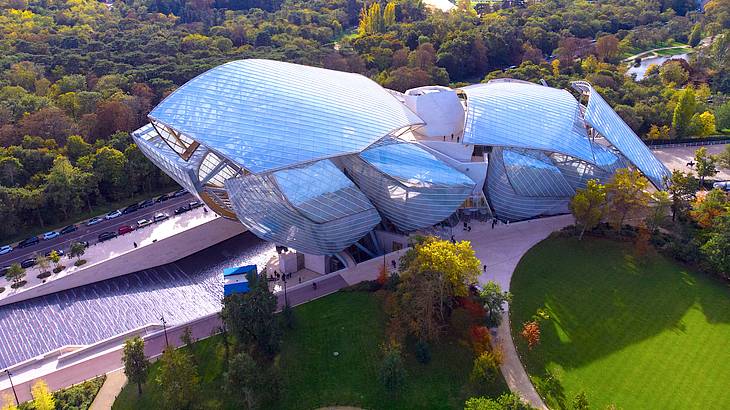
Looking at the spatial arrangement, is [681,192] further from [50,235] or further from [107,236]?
[50,235]

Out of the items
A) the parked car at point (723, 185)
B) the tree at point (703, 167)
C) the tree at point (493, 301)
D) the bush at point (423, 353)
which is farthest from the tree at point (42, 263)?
the parked car at point (723, 185)

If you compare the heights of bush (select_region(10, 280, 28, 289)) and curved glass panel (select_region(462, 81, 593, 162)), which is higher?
curved glass panel (select_region(462, 81, 593, 162))

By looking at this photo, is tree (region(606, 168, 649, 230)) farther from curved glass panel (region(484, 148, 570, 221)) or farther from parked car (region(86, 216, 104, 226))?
parked car (region(86, 216, 104, 226))

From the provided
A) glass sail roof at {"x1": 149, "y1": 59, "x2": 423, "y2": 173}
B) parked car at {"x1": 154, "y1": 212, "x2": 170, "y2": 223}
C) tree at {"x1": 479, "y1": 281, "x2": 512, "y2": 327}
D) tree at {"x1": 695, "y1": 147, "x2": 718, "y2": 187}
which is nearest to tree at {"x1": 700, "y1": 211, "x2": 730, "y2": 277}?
tree at {"x1": 695, "y1": 147, "x2": 718, "y2": 187}

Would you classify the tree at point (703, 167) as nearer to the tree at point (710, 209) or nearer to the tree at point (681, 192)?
the tree at point (681, 192)

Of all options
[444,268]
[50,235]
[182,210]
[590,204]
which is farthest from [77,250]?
[590,204]

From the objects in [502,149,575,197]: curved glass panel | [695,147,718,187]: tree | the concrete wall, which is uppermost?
[502,149,575,197]: curved glass panel
